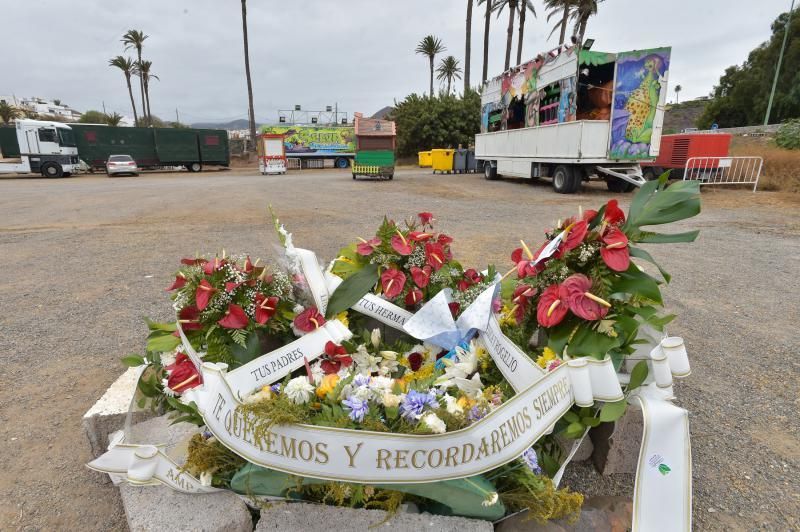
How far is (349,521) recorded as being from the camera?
5.20ft

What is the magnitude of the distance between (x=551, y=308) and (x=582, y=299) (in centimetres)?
12

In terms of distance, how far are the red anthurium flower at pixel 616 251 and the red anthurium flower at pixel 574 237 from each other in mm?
90

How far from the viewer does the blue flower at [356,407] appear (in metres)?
1.67

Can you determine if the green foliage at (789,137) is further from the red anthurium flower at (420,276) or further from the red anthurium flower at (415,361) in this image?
the red anthurium flower at (415,361)

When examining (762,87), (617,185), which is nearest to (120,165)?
(617,185)

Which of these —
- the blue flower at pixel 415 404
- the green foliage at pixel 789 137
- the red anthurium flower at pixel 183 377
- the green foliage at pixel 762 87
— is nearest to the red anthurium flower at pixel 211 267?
the red anthurium flower at pixel 183 377

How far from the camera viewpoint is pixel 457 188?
1691 cm

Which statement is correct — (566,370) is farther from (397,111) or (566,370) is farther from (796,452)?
(397,111)

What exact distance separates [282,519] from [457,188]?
15958 mm

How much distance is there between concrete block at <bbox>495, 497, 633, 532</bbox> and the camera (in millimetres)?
1712

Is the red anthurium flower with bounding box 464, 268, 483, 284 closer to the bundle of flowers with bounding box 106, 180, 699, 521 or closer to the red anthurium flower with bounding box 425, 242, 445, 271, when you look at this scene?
the bundle of flowers with bounding box 106, 180, 699, 521

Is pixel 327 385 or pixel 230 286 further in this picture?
pixel 230 286

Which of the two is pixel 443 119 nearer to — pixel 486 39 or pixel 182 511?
pixel 486 39

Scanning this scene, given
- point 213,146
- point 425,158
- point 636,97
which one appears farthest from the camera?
point 213,146
